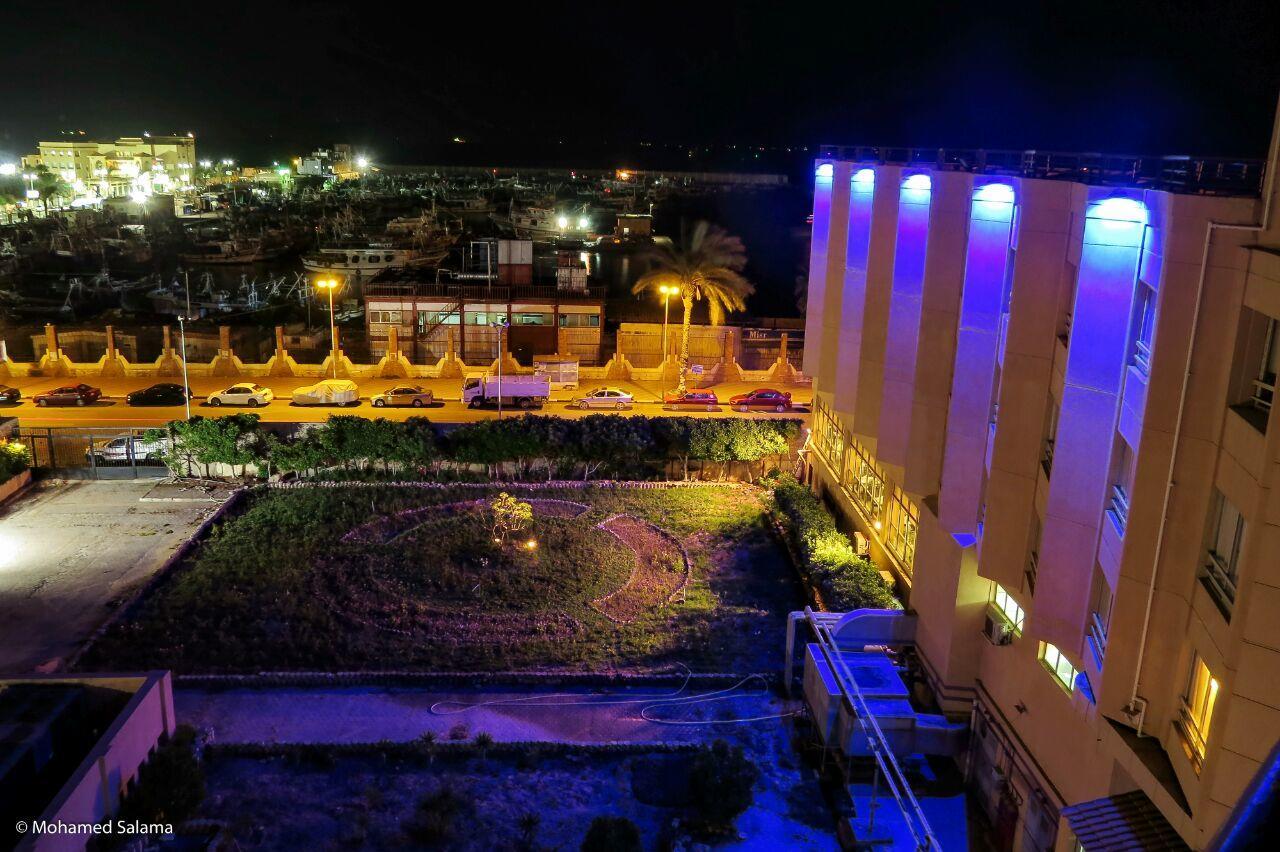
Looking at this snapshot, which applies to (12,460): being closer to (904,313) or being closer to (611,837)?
(611,837)

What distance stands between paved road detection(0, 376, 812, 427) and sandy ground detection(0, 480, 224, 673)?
6796mm

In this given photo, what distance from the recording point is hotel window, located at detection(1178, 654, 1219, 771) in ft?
36.1

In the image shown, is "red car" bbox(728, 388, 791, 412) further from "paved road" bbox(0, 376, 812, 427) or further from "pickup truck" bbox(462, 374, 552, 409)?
"pickup truck" bbox(462, 374, 552, 409)

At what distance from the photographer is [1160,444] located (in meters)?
11.9

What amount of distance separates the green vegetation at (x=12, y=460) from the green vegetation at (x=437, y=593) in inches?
313

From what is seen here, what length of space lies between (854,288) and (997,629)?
39.7 ft

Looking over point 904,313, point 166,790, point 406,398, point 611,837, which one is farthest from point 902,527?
point 406,398

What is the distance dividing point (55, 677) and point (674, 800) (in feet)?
36.9

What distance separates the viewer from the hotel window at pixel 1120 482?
44.3ft

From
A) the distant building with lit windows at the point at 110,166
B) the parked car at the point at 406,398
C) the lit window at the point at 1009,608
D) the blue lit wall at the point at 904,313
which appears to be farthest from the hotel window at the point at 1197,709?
the distant building with lit windows at the point at 110,166

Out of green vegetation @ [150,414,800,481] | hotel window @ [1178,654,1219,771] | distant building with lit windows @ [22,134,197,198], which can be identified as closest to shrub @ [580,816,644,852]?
hotel window @ [1178,654,1219,771]

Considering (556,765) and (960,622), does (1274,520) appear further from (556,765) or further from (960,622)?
(556,765)

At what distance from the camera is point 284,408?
40531 millimetres

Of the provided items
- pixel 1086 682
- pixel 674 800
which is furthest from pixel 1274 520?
pixel 674 800
